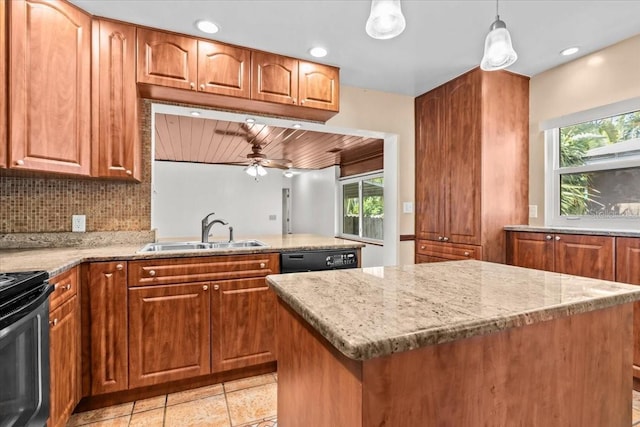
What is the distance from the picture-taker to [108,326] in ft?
6.08

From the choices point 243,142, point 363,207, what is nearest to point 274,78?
point 243,142

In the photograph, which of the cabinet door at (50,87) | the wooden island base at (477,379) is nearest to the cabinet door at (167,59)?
the cabinet door at (50,87)

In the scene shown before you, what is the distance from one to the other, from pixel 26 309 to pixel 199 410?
44.9 inches

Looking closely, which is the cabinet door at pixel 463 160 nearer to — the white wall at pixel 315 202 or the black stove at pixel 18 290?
the black stove at pixel 18 290

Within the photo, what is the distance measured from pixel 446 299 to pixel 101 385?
6.68 ft

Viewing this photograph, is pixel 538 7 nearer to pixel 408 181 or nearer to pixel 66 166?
pixel 408 181

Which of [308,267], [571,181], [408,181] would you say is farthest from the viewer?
[408,181]

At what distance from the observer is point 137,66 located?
2.13 meters

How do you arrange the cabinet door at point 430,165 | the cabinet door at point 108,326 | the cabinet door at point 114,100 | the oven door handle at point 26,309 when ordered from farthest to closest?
the cabinet door at point 430,165, the cabinet door at point 114,100, the cabinet door at point 108,326, the oven door handle at point 26,309

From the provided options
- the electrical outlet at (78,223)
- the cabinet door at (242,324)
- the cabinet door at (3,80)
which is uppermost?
the cabinet door at (3,80)

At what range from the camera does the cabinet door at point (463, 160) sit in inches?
A: 109

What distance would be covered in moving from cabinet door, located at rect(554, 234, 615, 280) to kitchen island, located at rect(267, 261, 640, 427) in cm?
137

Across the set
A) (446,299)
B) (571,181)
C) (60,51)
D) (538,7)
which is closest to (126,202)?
(60,51)

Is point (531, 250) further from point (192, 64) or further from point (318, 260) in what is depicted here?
point (192, 64)
